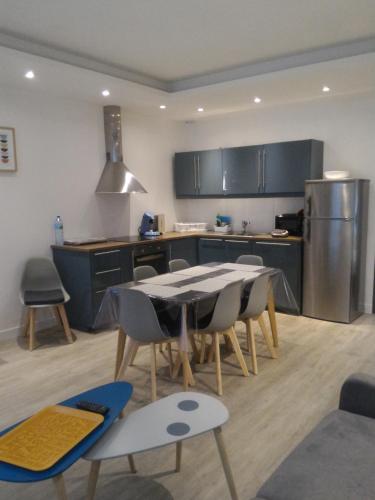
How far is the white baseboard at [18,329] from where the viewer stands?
4.37 metres

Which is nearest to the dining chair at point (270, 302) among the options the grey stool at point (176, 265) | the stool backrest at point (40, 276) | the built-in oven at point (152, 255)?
the grey stool at point (176, 265)

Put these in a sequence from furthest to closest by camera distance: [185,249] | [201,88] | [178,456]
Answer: [185,249] < [201,88] < [178,456]

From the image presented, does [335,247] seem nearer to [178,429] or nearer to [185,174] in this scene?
[185,174]

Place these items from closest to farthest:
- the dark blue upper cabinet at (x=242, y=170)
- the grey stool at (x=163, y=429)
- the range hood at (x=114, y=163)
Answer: the grey stool at (x=163, y=429) → the range hood at (x=114, y=163) → the dark blue upper cabinet at (x=242, y=170)

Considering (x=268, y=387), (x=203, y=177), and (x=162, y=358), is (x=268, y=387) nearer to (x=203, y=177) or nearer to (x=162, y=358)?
(x=162, y=358)

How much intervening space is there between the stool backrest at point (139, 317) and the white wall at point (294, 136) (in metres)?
3.11

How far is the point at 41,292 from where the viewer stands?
4.41 meters

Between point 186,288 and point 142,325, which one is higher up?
point 186,288

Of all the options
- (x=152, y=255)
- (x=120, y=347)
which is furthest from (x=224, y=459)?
(x=152, y=255)

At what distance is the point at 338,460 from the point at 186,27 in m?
3.13

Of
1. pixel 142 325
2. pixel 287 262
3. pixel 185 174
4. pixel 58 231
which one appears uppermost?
pixel 185 174

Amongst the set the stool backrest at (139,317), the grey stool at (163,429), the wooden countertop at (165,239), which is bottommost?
the grey stool at (163,429)

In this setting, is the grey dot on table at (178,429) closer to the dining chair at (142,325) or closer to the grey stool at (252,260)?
the dining chair at (142,325)

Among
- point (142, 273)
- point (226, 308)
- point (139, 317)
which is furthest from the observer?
point (142, 273)
